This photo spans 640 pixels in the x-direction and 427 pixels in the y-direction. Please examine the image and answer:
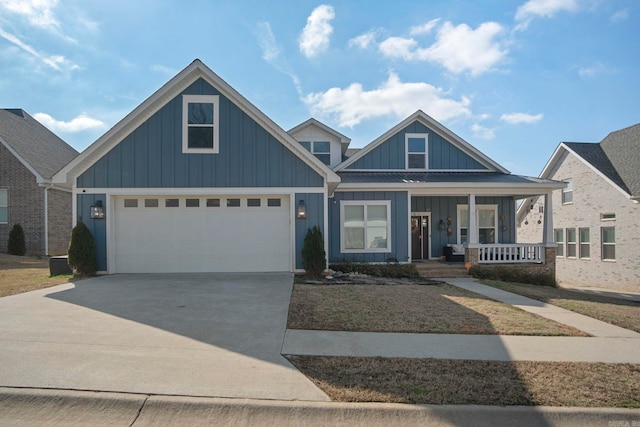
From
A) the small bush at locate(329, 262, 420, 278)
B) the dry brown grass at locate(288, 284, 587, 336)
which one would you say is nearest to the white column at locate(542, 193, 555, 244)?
the small bush at locate(329, 262, 420, 278)

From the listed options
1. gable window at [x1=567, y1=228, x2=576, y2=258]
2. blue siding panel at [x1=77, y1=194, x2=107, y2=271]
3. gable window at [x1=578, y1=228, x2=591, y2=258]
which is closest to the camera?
blue siding panel at [x1=77, y1=194, x2=107, y2=271]

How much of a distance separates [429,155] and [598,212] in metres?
9.52

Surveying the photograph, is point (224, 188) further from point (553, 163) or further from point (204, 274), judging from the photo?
point (553, 163)

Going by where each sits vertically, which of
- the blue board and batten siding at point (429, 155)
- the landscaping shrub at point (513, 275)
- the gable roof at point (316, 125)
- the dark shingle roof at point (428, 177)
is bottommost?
the landscaping shrub at point (513, 275)

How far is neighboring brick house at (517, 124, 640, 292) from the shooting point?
16.7 m

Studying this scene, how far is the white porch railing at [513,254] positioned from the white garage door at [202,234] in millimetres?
7391

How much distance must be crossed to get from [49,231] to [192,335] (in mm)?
17548

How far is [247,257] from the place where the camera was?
38.8 ft

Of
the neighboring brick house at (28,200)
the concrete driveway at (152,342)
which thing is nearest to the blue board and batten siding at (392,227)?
the concrete driveway at (152,342)

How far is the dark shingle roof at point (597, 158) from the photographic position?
1773cm

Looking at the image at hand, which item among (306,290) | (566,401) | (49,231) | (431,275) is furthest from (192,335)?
(49,231)

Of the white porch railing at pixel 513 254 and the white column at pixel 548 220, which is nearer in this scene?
the white porch railing at pixel 513 254

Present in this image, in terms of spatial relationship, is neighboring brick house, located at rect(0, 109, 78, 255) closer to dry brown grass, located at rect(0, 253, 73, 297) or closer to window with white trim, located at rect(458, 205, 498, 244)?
dry brown grass, located at rect(0, 253, 73, 297)

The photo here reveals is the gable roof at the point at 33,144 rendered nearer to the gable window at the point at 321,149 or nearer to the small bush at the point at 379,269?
the gable window at the point at 321,149
